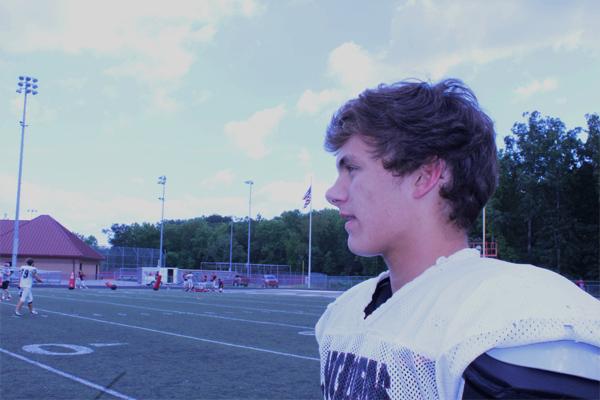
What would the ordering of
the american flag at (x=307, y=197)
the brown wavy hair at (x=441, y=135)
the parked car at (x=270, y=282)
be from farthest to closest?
the parked car at (x=270, y=282) < the american flag at (x=307, y=197) < the brown wavy hair at (x=441, y=135)

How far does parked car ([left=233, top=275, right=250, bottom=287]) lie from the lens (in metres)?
56.5

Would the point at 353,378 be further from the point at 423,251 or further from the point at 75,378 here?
the point at 75,378

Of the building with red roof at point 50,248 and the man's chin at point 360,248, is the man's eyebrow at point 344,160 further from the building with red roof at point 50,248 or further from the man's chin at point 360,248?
the building with red roof at point 50,248

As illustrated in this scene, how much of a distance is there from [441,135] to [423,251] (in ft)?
0.98

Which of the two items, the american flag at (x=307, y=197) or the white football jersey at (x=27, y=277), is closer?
the white football jersey at (x=27, y=277)

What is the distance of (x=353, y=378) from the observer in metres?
1.46

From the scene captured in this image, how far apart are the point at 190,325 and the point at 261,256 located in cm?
8065

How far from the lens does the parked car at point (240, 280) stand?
185 feet

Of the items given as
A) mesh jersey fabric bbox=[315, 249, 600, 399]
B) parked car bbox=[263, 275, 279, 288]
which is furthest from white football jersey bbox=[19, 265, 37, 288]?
parked car bbox=[263, 275, 279, 288]

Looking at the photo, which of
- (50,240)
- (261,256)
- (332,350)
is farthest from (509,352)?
(261,256)

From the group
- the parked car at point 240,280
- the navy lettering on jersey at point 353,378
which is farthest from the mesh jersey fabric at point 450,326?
the parked car at point 240,280

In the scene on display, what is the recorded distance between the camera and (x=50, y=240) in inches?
2515

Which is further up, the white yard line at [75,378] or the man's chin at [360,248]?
the man's chin at [360,248]

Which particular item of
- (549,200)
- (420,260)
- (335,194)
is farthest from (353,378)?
(549,200)
